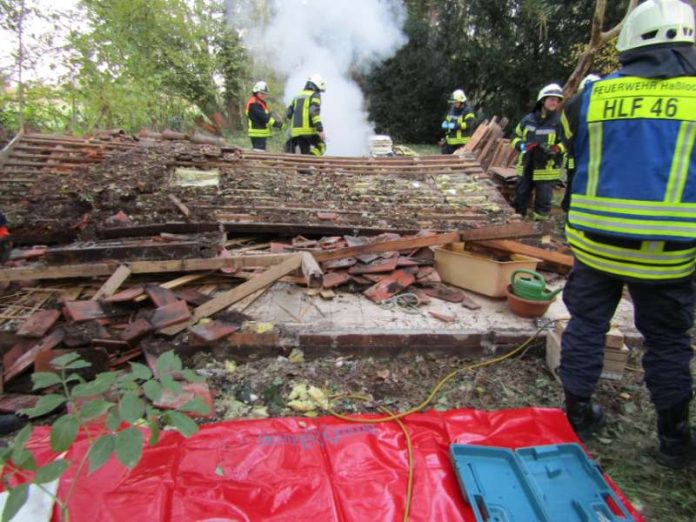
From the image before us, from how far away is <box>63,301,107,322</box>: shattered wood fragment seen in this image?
2.96 meters

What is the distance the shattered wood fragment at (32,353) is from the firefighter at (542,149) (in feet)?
21.1

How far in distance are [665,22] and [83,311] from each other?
3882 mm

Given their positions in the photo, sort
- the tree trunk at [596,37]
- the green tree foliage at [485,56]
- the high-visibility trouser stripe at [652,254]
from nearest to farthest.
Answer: the high-visibility trouser stripe at [652,254] < the tree trunk at [596,37] < the green tree foliage at [485,56]

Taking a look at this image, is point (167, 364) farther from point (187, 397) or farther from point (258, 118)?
point (258, 118)

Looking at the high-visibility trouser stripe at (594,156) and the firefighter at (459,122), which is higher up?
the firefighter at (459,122)

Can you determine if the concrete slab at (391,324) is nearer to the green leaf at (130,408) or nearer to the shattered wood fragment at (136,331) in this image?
the shattered wood fragment at (136,331)

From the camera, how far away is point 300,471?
206 centimetres

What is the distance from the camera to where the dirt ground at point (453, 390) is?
7.70 ft

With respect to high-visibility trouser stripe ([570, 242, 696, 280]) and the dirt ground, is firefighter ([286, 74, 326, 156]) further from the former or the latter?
high-visibility trouser stripe ([570, 242, 696, 280])

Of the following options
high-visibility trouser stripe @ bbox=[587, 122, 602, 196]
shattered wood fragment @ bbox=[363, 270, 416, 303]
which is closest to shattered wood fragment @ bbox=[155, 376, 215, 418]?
shattered wood fragment @ bbox=[363, 270, 416, 303]

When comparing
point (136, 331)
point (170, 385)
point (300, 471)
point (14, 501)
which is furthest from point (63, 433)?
point (136, 331)

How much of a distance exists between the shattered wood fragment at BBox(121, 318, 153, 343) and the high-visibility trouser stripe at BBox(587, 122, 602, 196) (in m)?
2.93

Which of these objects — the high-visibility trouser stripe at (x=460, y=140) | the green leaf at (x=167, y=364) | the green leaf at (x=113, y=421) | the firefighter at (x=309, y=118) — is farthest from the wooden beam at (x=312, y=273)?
the high-visibility trouser stripe at (x=460, y=140)

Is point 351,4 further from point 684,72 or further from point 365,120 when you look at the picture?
point 684,72
